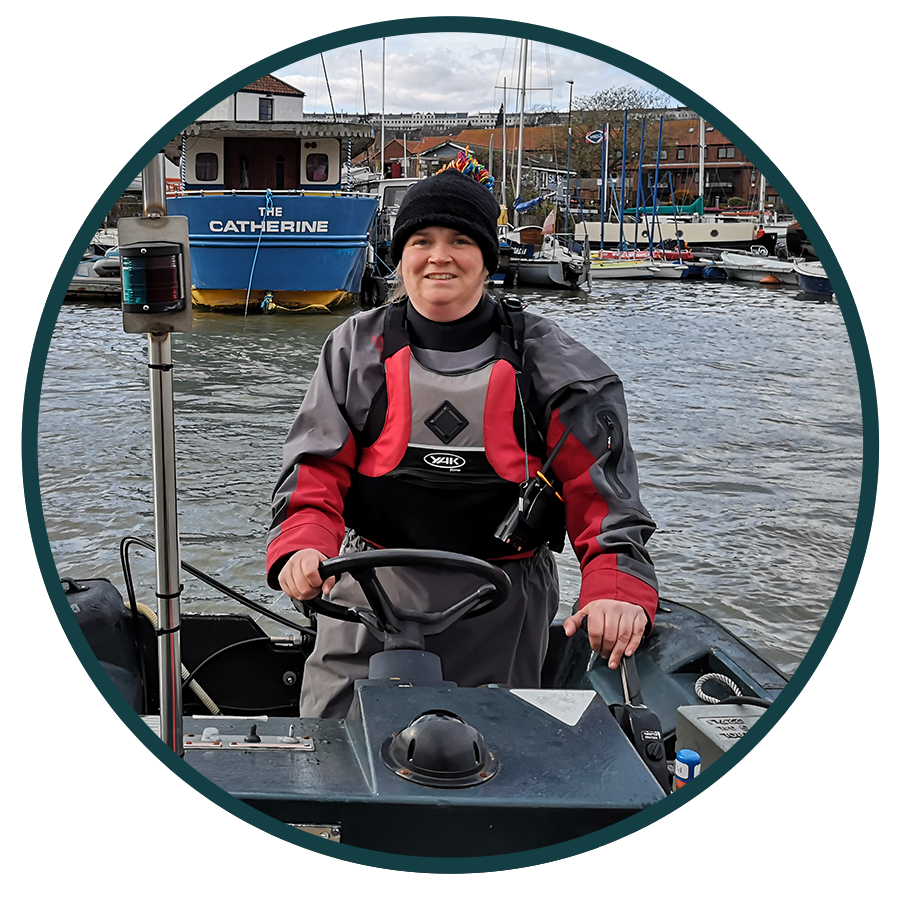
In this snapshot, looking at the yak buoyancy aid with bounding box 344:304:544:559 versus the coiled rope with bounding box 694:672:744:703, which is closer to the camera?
the yak buoyancy aid with bounding box 344:304:544:559

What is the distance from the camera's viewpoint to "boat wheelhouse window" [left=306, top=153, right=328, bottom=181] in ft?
53.7

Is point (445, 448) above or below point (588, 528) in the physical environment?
above

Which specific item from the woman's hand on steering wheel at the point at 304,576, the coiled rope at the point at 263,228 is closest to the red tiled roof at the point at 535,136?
the coiled rope at the point at 263,228

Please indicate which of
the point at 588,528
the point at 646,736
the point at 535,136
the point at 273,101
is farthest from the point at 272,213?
the point at 535,136

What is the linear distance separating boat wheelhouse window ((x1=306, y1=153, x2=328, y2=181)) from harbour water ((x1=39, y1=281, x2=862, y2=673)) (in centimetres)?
267

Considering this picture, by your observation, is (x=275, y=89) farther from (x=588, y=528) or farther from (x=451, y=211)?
(x=588, y=528)

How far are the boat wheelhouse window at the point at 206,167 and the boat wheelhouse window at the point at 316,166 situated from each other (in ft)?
4.63

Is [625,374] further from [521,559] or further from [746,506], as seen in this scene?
[521,559]

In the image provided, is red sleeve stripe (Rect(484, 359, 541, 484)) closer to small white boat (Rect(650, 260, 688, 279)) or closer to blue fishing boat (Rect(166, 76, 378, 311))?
blue fishing boat (Rect(166, 76, 378, 311))

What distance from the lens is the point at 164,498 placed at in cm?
144

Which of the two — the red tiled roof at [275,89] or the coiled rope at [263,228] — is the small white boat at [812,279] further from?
the red tiled roof at [275,89]

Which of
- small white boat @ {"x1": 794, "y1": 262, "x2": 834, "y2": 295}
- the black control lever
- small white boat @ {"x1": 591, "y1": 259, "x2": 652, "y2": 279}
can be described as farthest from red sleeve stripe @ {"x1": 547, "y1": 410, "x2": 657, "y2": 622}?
small white boat @ {"x1": 591, "y1": 259, "x2": 652, "y2": 279}

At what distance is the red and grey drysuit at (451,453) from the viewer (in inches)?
80.2

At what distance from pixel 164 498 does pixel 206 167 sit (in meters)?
15.8
